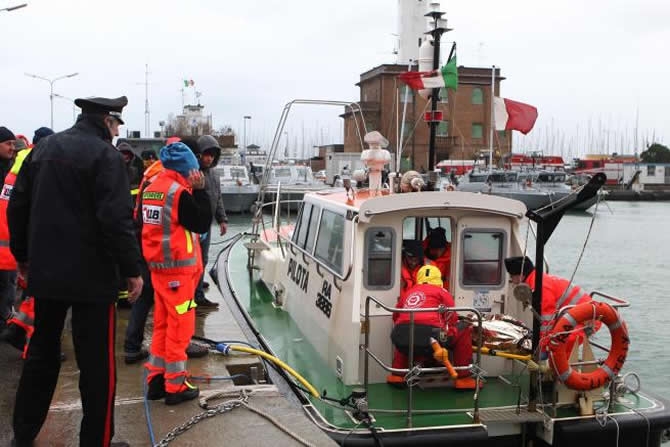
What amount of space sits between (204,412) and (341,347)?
5.17 feet

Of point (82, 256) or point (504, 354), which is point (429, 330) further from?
point (82, 256)

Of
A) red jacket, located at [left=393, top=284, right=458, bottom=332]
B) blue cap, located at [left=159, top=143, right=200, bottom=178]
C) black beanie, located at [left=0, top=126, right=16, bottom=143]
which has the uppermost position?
black beanie, located at [left=0, top=126, right=16, bottom=143]

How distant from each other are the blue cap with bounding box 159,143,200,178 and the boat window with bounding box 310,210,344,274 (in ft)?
6.25

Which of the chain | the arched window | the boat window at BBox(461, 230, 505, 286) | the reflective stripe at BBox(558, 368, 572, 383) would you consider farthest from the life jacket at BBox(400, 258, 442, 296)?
the arched window

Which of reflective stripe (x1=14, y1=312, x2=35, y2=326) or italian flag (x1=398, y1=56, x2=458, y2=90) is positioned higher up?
italian flag (x1=398, y1=56, x2=458, y2=90)

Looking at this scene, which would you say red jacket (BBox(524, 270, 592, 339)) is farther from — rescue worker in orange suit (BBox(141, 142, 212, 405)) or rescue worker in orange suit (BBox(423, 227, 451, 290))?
rescue worker in orange suit (BBox(141, 142, 212, 405))

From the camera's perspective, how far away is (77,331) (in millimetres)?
3436

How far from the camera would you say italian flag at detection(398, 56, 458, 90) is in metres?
7.61

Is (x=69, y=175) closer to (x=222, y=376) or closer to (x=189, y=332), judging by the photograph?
(x=189, y=332)

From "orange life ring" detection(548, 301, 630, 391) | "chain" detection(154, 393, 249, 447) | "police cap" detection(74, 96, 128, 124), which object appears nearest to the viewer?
"police cap" detection(74, 96, 128, 124)

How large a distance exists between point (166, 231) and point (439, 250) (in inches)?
116

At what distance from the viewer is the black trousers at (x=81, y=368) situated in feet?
11.3

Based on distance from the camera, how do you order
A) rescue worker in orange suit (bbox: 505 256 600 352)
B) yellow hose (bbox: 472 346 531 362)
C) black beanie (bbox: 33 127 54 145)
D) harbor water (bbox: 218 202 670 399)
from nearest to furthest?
1. yellow hose (bbox: 472 346 531 362)
2. rescue worker in orange suit (bbox: 505 256 600 352)
3. black beanie (bbox: 33 127 54 145)
4. harbor water (bbox: 218 202 670 399)

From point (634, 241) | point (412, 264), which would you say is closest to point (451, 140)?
point (634, 241)
